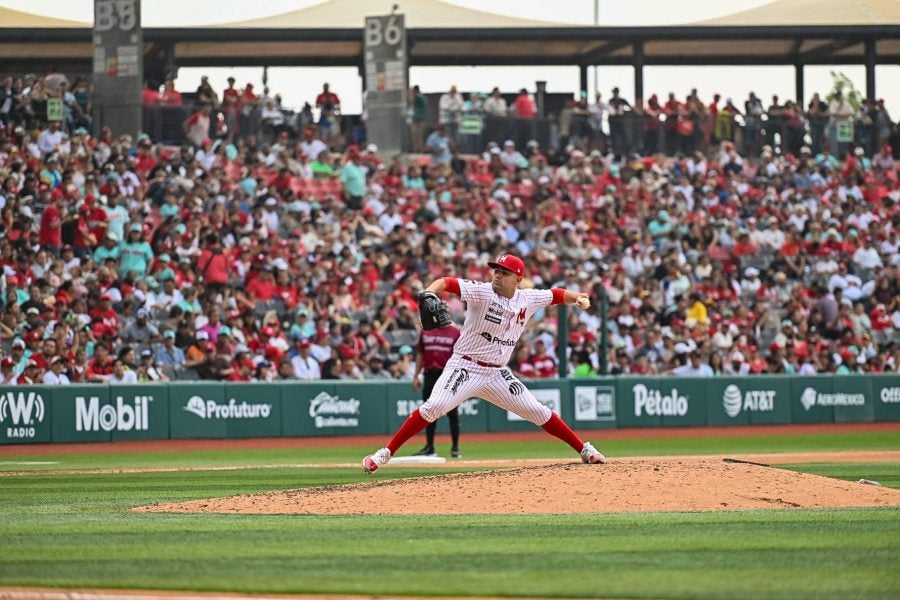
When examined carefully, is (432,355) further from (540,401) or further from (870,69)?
(870,69)

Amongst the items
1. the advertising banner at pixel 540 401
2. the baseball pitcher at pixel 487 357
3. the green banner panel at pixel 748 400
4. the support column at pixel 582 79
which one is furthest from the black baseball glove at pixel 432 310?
the support column at pixel 582 79

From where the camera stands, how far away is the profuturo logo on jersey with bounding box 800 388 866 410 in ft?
77.8

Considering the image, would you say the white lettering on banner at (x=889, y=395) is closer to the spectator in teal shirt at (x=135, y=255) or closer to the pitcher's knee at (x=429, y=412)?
the spectator in teal shirt at (x=135, y=255)

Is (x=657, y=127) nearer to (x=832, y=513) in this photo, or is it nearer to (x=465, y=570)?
(x=832, y=513)

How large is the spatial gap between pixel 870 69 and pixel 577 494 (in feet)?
86.4

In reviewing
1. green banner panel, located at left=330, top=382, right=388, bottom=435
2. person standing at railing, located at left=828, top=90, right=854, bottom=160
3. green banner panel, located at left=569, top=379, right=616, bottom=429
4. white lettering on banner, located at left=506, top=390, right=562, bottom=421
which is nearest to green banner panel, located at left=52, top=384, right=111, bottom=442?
green banner panel, located at left=330, top=382, right=388, bottom=435

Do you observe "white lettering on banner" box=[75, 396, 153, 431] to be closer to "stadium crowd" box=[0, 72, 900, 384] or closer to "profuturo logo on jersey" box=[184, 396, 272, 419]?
"stadium crowd" box=[0, 72, 900, 384]

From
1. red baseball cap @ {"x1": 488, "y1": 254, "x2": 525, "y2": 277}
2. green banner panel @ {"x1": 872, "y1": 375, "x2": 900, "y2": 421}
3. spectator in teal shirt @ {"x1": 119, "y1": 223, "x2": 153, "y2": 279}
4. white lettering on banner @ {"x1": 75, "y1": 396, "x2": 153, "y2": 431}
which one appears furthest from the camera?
green banner panel @ {"x1": 872, "y1": 375, "x2": 900, "y2": 421}

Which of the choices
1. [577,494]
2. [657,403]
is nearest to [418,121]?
A: [657,403]

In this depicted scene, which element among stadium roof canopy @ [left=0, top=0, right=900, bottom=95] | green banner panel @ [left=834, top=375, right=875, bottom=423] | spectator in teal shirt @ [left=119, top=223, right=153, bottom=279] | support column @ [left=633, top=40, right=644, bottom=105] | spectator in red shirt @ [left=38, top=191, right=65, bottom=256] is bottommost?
green banner panel @ [left=834, top=375, right=875, bottom=423]

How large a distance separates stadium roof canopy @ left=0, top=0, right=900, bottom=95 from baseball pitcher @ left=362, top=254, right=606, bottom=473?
19.1 metres

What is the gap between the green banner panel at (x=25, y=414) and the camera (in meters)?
18.9

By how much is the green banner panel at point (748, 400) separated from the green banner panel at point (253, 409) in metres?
7.28

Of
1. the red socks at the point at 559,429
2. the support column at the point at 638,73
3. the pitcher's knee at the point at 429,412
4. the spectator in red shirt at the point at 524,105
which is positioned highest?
the support column at the point at 638,73
